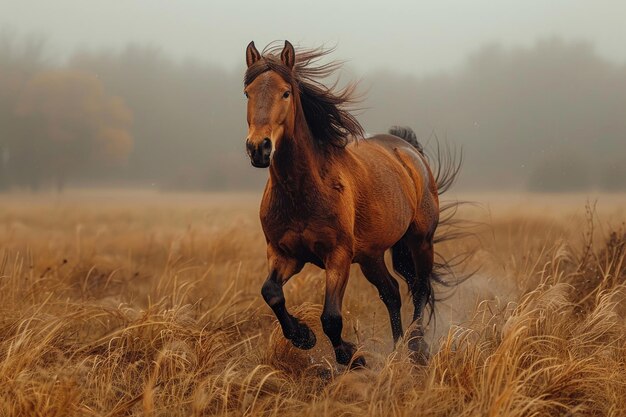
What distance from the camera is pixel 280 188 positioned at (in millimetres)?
4133

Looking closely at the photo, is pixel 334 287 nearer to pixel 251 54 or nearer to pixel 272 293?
pixel 272 293

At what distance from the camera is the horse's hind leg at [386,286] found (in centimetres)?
521

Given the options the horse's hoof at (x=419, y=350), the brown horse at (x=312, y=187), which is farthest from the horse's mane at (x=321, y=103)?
the horse's hoof at (x=419, y=350)

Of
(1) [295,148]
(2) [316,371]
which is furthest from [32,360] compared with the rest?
(1) [295,148]

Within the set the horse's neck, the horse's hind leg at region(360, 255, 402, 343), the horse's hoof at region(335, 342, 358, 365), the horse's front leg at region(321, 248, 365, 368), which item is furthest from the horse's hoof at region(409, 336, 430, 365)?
the horse's neck

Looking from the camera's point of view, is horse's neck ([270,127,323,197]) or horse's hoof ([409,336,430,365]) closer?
horse's neck ([270,127,323,197])

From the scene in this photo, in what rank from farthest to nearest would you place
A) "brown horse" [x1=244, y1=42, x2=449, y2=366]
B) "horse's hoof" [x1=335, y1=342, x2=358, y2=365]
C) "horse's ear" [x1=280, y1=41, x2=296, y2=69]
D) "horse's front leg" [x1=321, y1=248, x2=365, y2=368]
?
"horse's hoof" [x1=335, y1=342, x2=358, y2=365] → "horse's front leg" [x1=321, y1=248, x2=365, y2=368] → "horse's ear" [x1=280, y1=41, x2=296, y2=69] → "brown horse" [x1=244, y1=42, x2=449, y2=366]

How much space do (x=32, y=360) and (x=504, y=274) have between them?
16.4ft

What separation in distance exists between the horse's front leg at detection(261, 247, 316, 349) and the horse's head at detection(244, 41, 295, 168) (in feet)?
2.62

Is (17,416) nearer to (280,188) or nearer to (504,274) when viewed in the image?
(280,188)

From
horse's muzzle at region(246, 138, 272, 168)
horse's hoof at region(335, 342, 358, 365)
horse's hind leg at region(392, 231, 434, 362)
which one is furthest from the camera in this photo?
horse's hind leg at region(392, 231, 434, 362)

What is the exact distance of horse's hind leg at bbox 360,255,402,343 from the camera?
521 centimetres

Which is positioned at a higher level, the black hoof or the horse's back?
the horse's back

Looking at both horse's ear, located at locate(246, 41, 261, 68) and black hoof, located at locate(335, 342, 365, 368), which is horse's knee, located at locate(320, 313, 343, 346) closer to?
black hoof, located at locate(335, 342, 365, 368)
